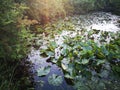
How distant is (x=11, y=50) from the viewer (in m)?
4.93

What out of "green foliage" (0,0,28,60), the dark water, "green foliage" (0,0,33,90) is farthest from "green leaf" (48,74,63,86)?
"green foliage" (0,0,28,60)

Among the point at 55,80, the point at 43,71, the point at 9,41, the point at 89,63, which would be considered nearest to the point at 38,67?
the point at 43,71

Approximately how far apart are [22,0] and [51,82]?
21.1 ft

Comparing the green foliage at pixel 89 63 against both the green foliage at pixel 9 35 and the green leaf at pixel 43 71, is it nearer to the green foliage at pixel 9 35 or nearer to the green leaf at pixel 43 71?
the green leaf at pixel 43 71

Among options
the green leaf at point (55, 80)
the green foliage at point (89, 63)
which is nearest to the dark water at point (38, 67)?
the green leaf at point (55, 80)

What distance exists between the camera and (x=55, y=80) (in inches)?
203

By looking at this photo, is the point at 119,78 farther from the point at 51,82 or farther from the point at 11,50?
the point at 11,50

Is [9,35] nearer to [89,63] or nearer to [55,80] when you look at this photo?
[55,80]

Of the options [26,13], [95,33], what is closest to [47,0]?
[26,13]

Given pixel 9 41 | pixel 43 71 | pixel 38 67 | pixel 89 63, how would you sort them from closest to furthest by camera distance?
pixel 9 41 < pixel 43 71 < pixel 89 63 < pixel 38 67

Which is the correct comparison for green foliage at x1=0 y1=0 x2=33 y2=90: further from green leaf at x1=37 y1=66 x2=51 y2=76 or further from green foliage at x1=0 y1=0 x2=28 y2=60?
green leaf at x1=37 y1=66 x2=51 y2=76

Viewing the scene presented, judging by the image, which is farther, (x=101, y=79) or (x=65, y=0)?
(x=65, y=0)

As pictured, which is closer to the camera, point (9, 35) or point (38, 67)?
point (9, 35)

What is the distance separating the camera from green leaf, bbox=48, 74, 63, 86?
5065mm
